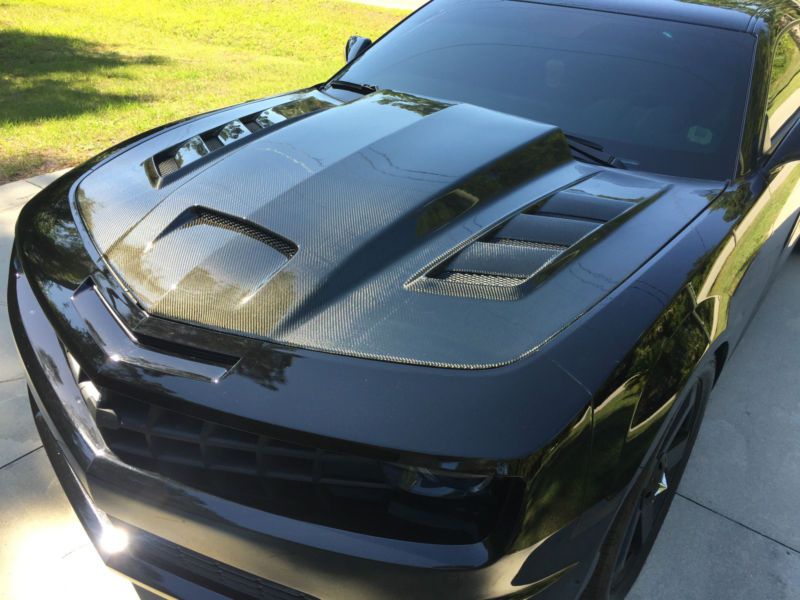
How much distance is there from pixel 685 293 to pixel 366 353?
84 cm

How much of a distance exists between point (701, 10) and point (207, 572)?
2.70 meters

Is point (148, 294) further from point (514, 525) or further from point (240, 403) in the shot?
point (514, 525)

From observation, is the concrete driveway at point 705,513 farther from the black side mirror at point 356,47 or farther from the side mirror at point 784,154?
the black side mirror at point 356,47

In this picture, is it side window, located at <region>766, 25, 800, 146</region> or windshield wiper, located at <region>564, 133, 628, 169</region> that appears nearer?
windshield wiper, located at <region>564, 133, 628, 169</region>

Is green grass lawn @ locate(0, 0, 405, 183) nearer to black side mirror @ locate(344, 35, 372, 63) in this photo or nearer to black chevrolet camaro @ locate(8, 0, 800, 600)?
black side mirror @ locate(344, 35, 372, 63)

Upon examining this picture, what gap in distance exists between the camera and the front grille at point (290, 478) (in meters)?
1.28

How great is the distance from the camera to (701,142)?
7.77 feet

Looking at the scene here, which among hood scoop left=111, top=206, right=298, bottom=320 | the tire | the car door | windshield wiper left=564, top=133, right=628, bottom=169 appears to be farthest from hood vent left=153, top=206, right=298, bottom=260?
the car door

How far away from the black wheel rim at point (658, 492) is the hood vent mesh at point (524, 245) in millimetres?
545

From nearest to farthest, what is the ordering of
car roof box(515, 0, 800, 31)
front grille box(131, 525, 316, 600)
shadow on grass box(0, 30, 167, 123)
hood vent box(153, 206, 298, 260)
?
front grille box(131, 525, 316, 600) → hood vent box(153, 206, 298, 260) → car roof box(515, 0, 800, 31) → shadow on grass box(0, 30, 167, 123)

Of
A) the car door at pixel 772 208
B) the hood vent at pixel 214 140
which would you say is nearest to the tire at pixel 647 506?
the car door at pixel 772 208

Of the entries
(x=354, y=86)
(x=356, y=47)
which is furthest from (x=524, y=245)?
(x=356, y=47)

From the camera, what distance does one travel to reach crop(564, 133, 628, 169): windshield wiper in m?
2.30

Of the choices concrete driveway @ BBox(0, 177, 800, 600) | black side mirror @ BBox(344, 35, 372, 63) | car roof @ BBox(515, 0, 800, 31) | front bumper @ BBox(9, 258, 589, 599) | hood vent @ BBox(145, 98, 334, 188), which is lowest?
concrete driveway @ BBox(0, 177, 800, 600)
